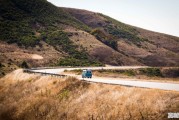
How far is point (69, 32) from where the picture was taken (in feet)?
322

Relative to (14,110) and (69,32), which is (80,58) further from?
(14,110)

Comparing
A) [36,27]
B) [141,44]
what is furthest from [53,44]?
[141,44]

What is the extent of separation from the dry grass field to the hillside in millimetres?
29612

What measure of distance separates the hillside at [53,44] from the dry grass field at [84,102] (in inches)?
1166

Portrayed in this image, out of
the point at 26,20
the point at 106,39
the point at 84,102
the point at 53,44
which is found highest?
the point at 26,20

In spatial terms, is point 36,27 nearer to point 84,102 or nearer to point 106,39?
point 106,39

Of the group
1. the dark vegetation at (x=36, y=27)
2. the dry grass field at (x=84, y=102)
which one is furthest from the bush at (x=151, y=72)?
the dry grass field at (x=84, y=102)

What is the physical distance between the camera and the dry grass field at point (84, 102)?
1527 centimetres

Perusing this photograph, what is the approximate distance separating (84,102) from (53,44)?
6605 centimetres

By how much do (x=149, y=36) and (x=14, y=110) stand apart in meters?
138

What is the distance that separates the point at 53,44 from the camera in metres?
83.9

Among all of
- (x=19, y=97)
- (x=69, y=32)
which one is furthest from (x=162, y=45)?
(x=19, y=97)

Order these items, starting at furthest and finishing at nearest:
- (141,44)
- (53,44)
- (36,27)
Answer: (141,44) → (36,27) → (53,44)

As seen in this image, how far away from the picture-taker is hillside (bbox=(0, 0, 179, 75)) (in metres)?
70.8
